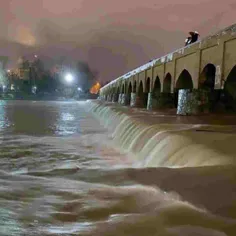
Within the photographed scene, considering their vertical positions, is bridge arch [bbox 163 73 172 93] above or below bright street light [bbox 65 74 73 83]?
below

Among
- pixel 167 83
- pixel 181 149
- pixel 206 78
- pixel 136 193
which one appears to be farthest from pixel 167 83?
pixel 136 193

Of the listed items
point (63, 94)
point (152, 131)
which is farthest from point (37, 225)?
point (63, 94)

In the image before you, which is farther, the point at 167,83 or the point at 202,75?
the point at 167,83

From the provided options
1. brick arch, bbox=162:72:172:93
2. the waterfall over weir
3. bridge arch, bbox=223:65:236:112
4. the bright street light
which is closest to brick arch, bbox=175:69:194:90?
brick arch, bbox=162:72:172:93

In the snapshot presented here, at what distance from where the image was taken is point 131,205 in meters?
4.24

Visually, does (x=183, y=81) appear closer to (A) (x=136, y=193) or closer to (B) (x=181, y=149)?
(B) (x=181, y=149)

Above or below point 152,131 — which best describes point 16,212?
below

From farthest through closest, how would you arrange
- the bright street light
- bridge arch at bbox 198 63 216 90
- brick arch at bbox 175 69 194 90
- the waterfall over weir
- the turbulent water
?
the bright street light → brick arch at bbox 175 69 194 90 → bridge arch at bbox 198 63 216 90 → the waterfall over weir → the turbulent water

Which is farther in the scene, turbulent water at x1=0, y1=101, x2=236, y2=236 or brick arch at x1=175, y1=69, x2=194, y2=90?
brick arch at x1=175, y1=69, x2=194, y2=90

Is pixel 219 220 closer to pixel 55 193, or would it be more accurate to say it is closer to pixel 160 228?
pixel 160 228

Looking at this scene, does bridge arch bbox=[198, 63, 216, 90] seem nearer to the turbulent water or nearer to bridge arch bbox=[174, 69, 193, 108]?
bridge arch bbox=[174, 69, 193, 108]

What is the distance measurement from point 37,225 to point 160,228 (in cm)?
119

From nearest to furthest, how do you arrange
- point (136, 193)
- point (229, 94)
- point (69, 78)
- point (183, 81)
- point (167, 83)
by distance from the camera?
point (136, 193)
point (229, 94)
point (183, 81)
point (167, 83)
point (69, 78)

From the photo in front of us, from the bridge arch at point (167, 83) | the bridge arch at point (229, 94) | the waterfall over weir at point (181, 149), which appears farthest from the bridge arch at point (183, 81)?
the waterfall over weir at point (181, 149)
